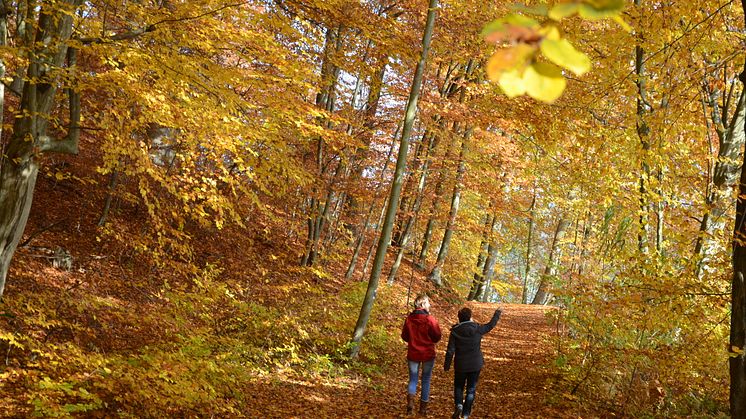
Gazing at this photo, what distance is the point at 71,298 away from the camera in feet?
25.5

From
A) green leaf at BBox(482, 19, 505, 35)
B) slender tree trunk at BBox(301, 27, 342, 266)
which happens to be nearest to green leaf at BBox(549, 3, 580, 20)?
green leaf at BBox(482, 19, 505, 35)

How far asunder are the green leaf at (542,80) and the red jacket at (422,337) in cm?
587

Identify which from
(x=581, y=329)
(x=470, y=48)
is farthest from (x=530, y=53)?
(x=470, y=48)

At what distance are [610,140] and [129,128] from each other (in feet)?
26.5

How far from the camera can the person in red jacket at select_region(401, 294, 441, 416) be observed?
6.70m

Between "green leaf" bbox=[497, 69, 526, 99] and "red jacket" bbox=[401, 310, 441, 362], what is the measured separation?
5869 mm

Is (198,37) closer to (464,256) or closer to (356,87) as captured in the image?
(356,87)

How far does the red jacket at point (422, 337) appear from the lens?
6.68 metres

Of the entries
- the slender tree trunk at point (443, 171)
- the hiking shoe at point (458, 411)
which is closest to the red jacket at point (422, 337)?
the hiking shoe at point (458, 411)

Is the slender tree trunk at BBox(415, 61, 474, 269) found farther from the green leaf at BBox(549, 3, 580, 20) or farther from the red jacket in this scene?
the green leaf at BBox(549, 3, 580, 20)

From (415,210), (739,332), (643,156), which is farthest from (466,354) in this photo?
(415,210)

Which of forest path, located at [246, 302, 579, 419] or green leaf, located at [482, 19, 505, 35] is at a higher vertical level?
green leaf, located at [482, 19, 505, 35]

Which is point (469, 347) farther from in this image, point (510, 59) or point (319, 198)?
point (319, 198)

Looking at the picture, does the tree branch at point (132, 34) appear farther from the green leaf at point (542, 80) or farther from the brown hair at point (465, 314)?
the green leaf at point (542, 80)
